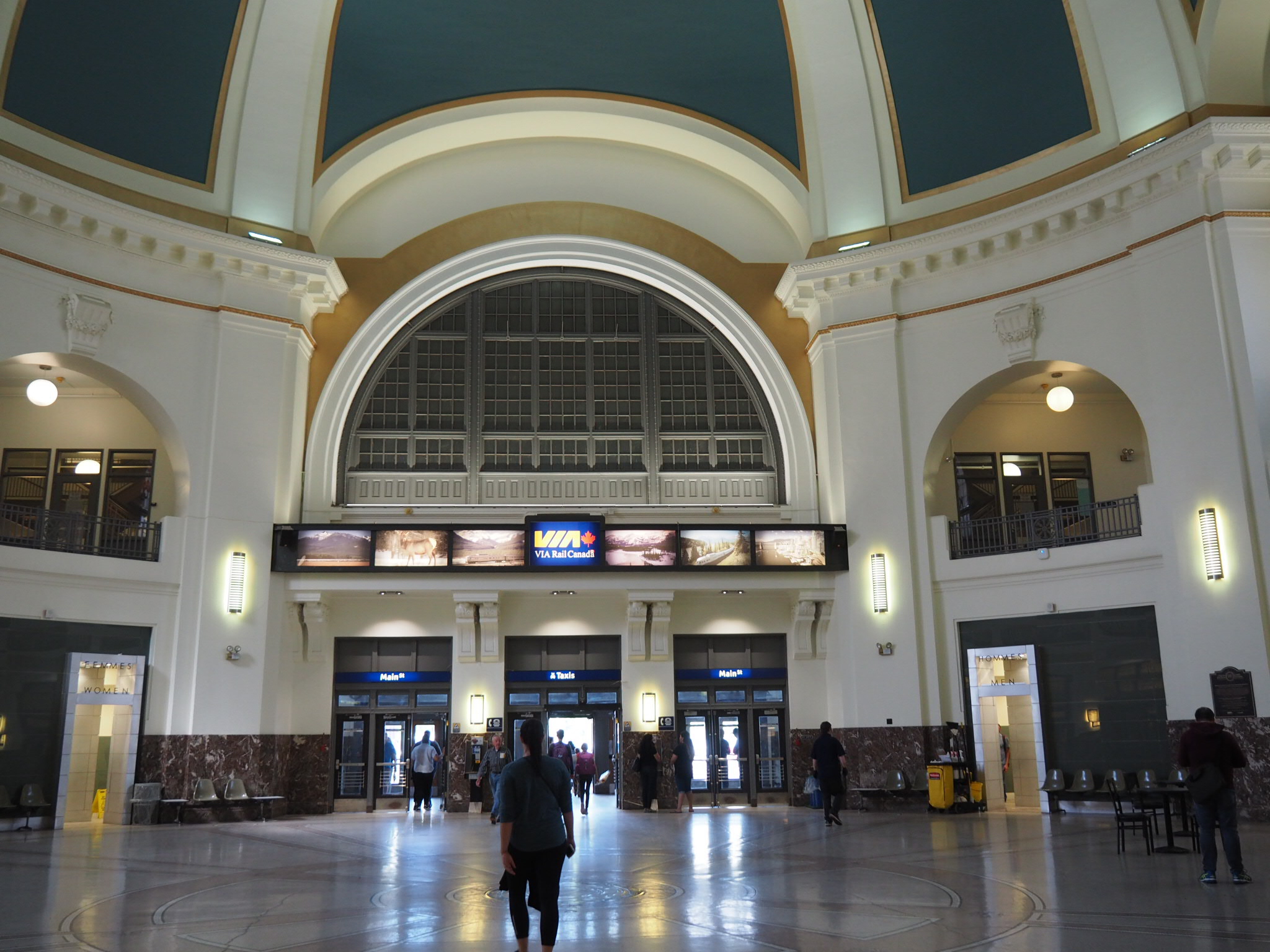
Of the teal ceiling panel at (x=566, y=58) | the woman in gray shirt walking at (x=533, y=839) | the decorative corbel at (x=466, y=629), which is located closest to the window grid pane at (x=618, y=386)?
the decorative corbel at (x=466, y=629)

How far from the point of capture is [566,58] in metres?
19.6

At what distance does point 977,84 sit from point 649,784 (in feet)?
43.3

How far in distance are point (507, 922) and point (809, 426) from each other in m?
13.9

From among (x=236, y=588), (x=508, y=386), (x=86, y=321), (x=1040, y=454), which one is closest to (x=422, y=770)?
(x=236, y=588)

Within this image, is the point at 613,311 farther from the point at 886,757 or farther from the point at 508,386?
the point at 886,757

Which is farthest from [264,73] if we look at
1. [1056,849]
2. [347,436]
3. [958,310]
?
[1056,849]

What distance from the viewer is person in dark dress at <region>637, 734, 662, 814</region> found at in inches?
703

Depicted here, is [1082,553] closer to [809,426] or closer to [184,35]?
[809,426]

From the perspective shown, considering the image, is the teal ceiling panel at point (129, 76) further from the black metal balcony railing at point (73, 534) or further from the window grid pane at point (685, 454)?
the window grid pane at point (685, 454)

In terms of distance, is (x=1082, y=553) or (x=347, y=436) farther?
(x=347, y=436)

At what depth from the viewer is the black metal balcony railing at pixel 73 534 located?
51.9 feet

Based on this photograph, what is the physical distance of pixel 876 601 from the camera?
1770cm

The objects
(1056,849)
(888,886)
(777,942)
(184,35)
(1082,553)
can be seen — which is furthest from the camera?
(184,35)

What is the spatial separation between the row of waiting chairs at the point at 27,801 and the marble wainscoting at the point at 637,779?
9059 mm
